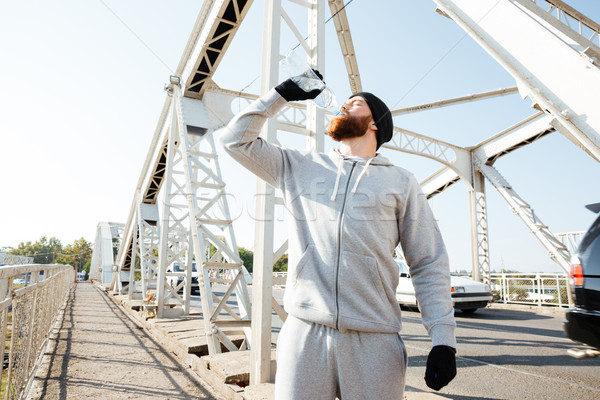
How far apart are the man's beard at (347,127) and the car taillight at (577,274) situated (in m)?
2.14

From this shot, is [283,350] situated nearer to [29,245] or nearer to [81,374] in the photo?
[81,374]

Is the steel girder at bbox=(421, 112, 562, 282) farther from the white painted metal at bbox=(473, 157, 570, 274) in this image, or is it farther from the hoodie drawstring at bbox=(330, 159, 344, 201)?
the hoodie drawstring at bbox=(330, 159, 344, 201)

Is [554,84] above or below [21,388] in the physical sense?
above

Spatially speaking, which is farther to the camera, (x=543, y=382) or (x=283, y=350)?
(x=543, y=382)

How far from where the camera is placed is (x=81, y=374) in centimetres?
421

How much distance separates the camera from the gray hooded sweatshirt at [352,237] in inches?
57.9

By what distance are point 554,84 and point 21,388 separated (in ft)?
19.6

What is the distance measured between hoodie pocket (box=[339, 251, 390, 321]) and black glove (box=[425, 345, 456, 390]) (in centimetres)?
24

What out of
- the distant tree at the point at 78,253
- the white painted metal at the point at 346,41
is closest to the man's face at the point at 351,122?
the white painted metal at the point at 346,41

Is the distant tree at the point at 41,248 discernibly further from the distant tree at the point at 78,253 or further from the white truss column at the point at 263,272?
the white truss column at the point at 263,272

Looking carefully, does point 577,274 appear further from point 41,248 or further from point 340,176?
point 41,248

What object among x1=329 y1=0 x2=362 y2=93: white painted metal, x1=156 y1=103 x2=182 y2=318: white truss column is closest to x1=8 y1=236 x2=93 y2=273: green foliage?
x1=156 y1=103 x2=182 y2=318: white truss column

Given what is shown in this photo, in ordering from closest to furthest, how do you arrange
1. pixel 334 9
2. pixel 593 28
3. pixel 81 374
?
1. pixel 81 374
2. pixel 593 28
3. pixel 334 9

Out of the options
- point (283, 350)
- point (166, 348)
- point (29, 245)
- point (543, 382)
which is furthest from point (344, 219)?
point (29, 245)
